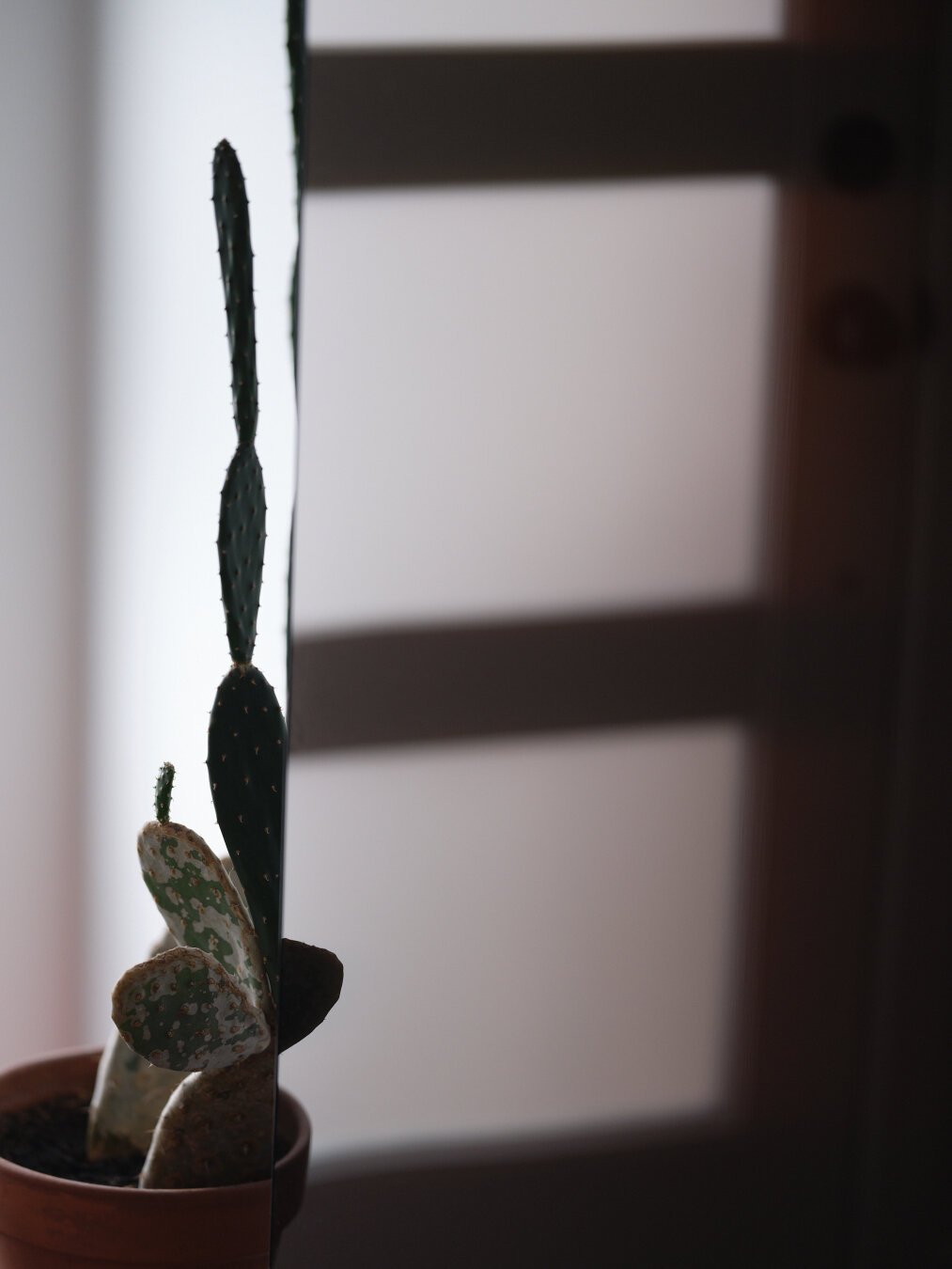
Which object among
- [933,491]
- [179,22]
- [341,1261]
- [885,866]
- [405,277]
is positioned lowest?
[341,1261]

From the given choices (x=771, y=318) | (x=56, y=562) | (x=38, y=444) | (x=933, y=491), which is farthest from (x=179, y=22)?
(x=933, y=491)

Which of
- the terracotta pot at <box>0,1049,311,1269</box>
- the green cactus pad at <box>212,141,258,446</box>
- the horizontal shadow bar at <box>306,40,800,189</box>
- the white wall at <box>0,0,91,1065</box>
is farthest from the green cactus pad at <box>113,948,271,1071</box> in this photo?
the white wall at <box>0,0,91,1065</box>

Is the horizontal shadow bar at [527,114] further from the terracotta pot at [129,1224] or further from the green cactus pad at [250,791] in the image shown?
the terracotta pot at [129,1224]

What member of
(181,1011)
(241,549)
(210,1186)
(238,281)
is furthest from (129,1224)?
(238,281)

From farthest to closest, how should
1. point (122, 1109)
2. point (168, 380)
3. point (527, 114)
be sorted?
point (168, 380) → point (122, 1109) → point (527, 114)

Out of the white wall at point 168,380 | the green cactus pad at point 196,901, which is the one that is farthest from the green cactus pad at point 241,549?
the white wall at point 168,380

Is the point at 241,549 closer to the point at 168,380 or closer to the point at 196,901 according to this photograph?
the point at 196,901

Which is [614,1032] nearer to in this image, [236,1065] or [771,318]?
[236,1065]
